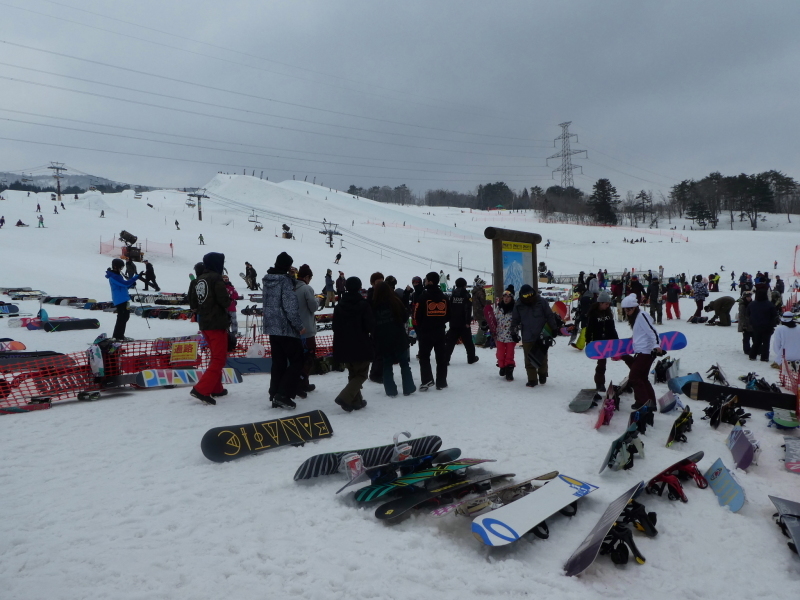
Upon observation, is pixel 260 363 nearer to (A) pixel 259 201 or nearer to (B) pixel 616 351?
(B) pixel 616 351

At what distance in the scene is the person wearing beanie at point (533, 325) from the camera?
7.63m

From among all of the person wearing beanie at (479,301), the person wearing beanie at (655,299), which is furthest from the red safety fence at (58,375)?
the person wearing beanie at (655,299)

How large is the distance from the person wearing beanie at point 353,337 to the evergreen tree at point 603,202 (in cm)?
8715

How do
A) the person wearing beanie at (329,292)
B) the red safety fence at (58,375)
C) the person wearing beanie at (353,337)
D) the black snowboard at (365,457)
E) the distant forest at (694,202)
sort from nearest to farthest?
the black snowboard at (365,457), the person wearing beanie at (353,337), the red safety fence at (58,375), the person wearing beanie at (329,292), the distant forest at (694,202)

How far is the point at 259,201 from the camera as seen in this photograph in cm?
8562

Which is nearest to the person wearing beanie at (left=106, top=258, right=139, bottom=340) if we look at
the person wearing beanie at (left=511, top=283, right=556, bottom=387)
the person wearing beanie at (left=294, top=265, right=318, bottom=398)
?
the person wearing beanie at (left=294, top=265, right=318, bottom=398)

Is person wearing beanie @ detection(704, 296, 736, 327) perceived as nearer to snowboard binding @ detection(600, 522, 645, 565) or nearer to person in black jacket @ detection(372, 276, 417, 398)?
person in black jacket @ detection(372, 276, 417, 398)

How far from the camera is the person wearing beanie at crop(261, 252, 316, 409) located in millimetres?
6012

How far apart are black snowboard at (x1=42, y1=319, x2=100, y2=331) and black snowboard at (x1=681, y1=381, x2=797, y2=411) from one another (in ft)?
42.7

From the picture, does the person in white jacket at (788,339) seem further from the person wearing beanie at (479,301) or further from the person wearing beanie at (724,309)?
the person wearing beanie at (724,309)

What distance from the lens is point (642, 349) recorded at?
6.24m

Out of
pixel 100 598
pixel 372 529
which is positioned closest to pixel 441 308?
pixel 372 529

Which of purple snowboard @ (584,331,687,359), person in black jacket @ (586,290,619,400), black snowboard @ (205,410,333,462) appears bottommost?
black snowboard @ (205,410,333,462)

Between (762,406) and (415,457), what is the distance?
5150 mm
